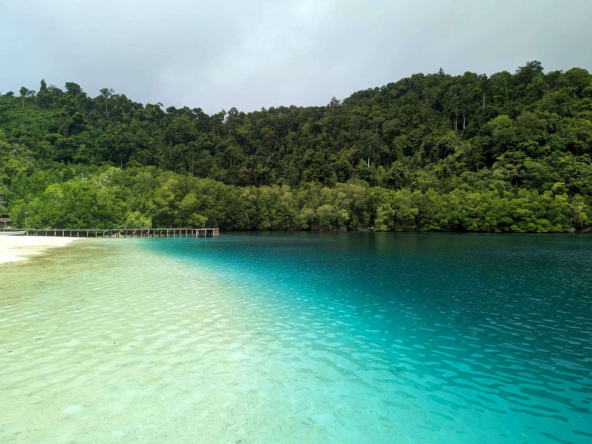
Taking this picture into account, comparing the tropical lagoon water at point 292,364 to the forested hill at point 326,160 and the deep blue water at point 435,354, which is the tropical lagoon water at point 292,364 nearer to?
the deep blue water at point 435,354

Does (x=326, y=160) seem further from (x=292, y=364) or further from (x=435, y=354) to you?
(x=292, y=364)

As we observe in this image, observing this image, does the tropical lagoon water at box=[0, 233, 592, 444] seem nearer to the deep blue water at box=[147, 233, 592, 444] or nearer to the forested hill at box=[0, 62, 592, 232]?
the deep blue water at box=[147, 233, 592, 444]

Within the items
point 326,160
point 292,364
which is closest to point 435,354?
point 292,364

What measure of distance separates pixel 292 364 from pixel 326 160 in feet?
411

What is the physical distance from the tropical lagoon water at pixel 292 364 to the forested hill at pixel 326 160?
6287 centimetres

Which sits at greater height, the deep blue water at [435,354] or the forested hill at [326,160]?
the forested hill at [326,160]

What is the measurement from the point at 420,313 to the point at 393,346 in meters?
4.40

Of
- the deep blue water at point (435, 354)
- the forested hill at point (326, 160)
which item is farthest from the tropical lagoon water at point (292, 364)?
the forested hill at point (326, 160)

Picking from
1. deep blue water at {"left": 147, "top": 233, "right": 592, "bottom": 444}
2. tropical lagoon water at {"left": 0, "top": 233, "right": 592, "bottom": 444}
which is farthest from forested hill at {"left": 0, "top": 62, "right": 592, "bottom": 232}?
deep blue water at {"left": 147, "top": 233, "right": 592, "bottom": 444}

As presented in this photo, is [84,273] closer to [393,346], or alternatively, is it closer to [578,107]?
[393,346]

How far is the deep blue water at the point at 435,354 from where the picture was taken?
20.5ft

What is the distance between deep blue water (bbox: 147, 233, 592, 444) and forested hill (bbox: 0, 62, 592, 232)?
6541 centimetres

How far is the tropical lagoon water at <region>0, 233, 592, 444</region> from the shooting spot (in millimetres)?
6020

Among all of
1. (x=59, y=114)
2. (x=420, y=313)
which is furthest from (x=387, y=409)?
(x=59, y=114)
